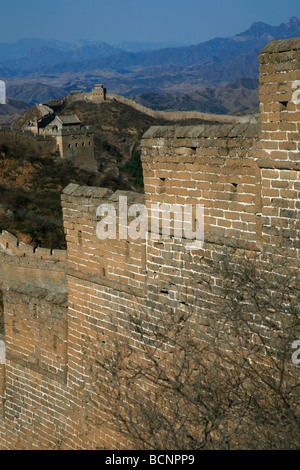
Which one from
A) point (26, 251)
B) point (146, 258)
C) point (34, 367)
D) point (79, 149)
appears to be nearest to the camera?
point (146, 258)

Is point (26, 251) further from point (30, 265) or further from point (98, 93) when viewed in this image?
point (98, 93)

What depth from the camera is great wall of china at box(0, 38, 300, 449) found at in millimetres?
6762

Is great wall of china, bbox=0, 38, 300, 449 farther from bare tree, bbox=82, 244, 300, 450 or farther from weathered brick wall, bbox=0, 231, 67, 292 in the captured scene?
weathered brick wall, bbox=0, 231, 67, 292

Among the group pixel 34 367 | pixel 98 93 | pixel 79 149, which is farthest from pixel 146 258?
pixel 98 93

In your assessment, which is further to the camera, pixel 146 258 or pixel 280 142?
pixel 146 258

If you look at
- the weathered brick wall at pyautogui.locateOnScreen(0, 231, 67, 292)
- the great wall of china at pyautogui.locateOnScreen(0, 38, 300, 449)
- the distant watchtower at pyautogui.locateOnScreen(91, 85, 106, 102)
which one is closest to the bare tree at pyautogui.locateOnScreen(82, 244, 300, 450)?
the great wall of china at pyautogui.locateOnScreen(0, 38, 300, 449)

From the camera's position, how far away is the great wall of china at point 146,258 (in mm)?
6762

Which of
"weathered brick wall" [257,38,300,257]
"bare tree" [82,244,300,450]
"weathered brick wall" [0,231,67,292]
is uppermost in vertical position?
"weathered brick wall" [257,38,300,257]

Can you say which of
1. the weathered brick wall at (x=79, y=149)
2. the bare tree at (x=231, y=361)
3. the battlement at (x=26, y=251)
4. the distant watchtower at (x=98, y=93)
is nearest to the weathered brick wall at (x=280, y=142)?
the bare tree at (x=231, y=361)

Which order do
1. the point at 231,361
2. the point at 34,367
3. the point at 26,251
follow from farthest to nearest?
the point at 26,251 < the point at 34,367 < the point at 231,361

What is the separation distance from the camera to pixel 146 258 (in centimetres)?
852

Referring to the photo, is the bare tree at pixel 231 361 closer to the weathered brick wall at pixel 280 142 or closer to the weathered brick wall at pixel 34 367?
the weathered brick wall at pixel 280 142

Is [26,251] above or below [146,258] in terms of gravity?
below
